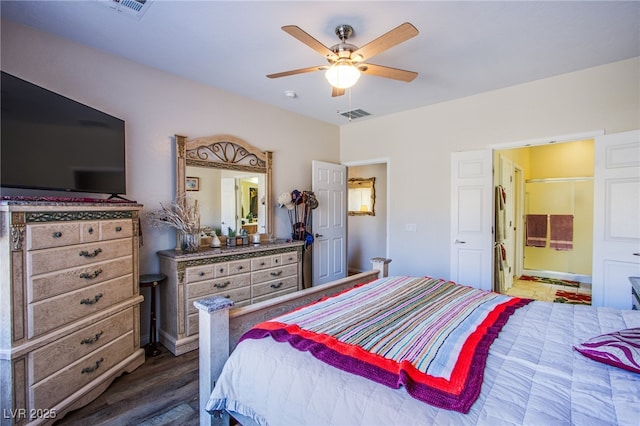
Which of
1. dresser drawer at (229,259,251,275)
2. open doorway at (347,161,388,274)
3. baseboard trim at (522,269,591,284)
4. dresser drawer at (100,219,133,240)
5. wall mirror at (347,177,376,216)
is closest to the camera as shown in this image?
dresser drawer at (100,219,133,240)

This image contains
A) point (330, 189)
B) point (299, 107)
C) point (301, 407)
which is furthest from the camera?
point (330, 189)

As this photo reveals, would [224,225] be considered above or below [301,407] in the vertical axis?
above

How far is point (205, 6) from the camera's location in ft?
6.65

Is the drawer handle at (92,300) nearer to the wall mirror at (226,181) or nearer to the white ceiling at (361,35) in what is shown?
the wall mirror at (226,181)

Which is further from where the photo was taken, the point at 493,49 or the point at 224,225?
the point at 224,225

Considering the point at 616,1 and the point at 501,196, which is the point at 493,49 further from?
the point at 501,196

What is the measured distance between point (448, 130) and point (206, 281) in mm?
3446

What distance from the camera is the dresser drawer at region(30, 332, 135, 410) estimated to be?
1760mm

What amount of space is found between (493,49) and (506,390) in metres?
2.69

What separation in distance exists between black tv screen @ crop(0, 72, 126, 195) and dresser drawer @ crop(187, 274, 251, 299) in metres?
1.07

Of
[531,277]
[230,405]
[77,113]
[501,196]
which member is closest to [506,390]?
[230,405]

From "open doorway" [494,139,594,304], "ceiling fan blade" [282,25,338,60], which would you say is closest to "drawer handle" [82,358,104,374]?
"ceiling fan blade" [282,25,338,60]

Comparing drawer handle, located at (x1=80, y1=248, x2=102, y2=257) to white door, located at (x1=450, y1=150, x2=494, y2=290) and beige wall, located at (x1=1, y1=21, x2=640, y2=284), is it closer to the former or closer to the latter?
beige wall, located at (x1=1, y1=21, x2=640, y2=284)

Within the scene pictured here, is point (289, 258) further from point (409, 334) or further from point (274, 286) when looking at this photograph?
point (409, 334)
